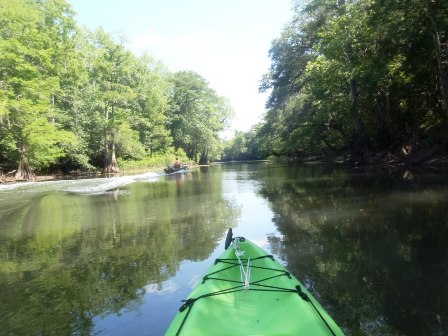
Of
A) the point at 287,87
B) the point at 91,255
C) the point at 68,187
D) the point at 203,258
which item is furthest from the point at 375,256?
the point at 287,87

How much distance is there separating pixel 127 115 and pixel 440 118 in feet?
102

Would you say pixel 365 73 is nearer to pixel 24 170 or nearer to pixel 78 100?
pixel 24 170

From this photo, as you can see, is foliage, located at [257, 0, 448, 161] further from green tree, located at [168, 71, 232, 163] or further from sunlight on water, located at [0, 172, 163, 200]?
green tree, located at [168, 71, 232, 163]

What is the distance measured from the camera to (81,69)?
35531mm

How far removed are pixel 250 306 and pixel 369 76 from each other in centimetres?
2096

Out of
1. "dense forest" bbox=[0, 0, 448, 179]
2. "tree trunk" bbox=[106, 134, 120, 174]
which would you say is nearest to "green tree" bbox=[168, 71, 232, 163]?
"dense forest" bbox=[0, 0, 448, 179]

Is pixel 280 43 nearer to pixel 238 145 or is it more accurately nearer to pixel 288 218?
pixel 288 218

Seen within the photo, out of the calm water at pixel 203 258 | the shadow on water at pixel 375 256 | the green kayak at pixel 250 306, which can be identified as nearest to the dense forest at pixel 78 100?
the calm water at pixel 203 258

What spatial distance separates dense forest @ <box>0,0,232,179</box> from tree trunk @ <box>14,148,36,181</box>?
8 centimetres

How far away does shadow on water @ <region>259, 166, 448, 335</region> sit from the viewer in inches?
157

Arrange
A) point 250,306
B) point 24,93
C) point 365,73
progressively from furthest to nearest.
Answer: point 24,93, point 365,73, point 250,306

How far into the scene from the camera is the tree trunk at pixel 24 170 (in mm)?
27188

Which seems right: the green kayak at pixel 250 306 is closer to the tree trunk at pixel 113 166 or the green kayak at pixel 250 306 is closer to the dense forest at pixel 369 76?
the dense forest at pixel 369 76

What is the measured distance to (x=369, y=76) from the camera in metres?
21.5
